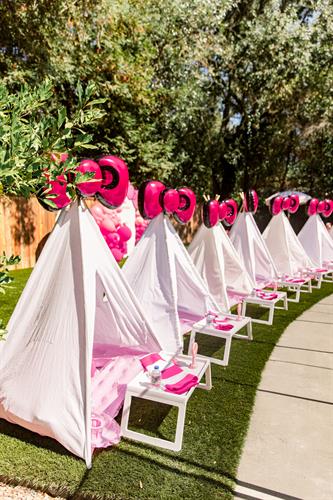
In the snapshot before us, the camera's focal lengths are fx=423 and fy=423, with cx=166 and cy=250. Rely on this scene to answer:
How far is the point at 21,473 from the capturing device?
3408mm

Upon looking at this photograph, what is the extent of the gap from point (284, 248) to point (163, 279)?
5.88 meters

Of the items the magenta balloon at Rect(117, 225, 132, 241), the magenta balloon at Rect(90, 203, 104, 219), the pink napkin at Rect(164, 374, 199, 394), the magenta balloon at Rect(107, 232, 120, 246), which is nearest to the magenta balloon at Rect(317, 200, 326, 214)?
the magenta balloon at Rect(117, 225, 132, 241)

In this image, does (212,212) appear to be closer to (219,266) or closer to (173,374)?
(219,266)

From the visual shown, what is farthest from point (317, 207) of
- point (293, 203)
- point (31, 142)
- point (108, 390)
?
point (31, 142)

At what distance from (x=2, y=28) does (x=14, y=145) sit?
31.1 feet

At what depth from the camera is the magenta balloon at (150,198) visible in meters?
6.09

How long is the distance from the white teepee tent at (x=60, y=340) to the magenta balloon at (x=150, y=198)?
6.79 ft

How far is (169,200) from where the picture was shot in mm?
6355

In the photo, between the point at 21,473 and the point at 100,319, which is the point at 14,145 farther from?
the point at 100,319

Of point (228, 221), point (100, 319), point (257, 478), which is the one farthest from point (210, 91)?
point (257, 478)

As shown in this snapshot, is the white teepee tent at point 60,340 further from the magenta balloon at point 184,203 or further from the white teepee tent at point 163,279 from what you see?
the magenta balloon at point 184,203

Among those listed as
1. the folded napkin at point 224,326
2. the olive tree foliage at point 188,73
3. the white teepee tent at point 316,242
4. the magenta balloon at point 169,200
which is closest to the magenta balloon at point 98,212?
the olive tree foliage at point 188,73

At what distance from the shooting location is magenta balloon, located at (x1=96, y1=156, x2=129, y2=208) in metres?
4.21

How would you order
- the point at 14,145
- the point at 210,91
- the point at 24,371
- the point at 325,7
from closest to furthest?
the point at 14,145
the point at 24,371
the point at 325,7
the point at 210,91
